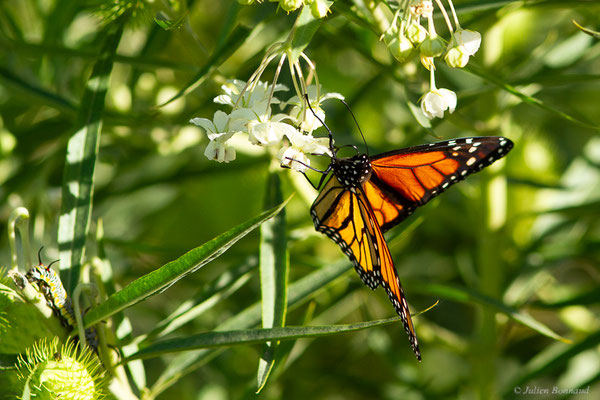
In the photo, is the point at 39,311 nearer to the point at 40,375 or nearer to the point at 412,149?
the point at 40,375

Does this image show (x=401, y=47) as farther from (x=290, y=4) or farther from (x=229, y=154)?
(x=229, y=154)

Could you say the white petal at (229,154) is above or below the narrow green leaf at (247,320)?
above

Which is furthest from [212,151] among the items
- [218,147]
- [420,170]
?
[420,170]

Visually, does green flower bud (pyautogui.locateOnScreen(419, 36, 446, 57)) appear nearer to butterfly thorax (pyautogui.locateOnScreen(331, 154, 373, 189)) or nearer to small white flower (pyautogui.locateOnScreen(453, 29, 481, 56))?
small white flower (pyautogui.locateOnScreen(453, 29, 481, 56))

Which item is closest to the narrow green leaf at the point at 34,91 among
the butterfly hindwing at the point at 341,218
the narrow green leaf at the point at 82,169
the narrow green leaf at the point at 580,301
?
the narrow green leaf at the point at 82,169

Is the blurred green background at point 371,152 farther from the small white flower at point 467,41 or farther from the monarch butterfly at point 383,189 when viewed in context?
the small white flower at point 467,41
